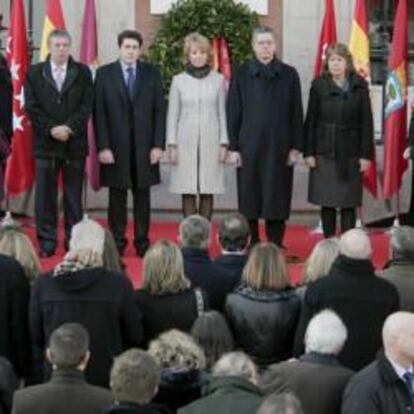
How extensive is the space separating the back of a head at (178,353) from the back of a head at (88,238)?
0.99m

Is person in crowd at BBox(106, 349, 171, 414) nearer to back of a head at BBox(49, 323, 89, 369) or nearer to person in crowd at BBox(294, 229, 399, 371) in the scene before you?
back of a head at BBox(49, 323, 89, 369)

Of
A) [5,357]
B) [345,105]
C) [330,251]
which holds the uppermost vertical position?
[345,105]

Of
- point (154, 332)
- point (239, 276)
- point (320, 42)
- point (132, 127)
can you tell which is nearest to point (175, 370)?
point (154, 332)

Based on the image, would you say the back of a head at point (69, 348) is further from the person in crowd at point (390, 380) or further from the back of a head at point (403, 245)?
the back of a head at point (403, 245)

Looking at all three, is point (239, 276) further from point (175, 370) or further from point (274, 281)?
point (175, 370)

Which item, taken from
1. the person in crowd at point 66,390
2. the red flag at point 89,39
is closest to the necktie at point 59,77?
the red flag at point 89,39

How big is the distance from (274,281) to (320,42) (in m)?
6.20

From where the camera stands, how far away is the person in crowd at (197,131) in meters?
10.6

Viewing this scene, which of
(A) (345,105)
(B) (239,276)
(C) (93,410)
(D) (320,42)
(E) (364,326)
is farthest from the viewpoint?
(D) (320,42)

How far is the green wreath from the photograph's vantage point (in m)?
13.1

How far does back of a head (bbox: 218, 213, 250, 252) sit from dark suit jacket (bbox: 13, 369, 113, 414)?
86.6 inches

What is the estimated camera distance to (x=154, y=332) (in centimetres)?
700

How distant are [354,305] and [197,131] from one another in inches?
158

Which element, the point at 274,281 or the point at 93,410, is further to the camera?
the point at 274,281
